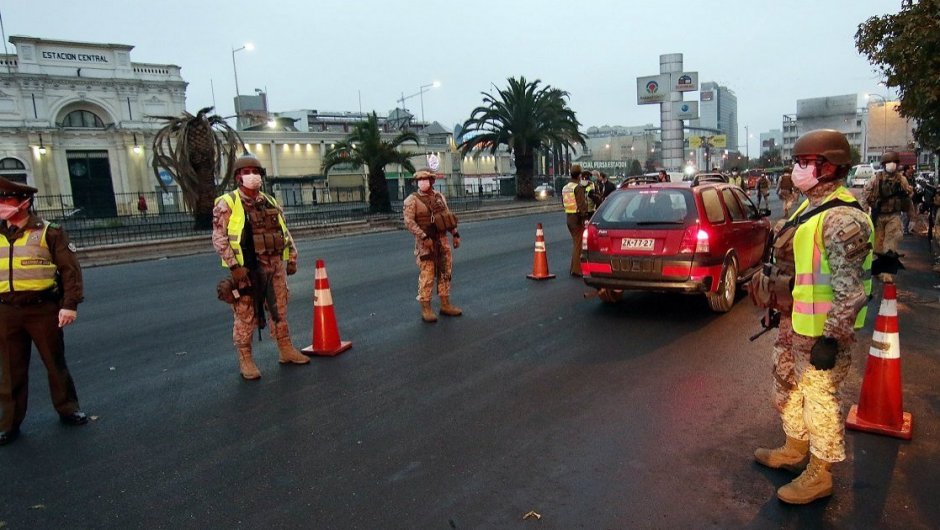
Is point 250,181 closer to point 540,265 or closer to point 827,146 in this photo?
point 827,146

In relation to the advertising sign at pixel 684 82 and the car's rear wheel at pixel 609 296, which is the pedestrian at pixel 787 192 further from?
the advertising sign at pixel 684 82

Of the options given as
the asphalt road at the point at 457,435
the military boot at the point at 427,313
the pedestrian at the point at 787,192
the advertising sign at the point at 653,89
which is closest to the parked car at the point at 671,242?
the asphalt road at the point at 457,435

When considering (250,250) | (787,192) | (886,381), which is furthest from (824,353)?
(787,192)

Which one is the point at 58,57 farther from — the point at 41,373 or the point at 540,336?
the point at 540,336

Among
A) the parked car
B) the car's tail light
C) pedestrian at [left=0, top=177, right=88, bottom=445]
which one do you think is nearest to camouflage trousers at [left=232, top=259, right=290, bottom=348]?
pedestrian at [left=0, top=177, right=88, bottom=445]

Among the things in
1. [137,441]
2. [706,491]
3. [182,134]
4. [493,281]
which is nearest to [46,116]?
[182,134]

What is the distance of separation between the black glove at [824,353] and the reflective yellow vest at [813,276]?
161 millimetres

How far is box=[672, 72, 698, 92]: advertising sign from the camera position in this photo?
174 feet

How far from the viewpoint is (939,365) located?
205 inches

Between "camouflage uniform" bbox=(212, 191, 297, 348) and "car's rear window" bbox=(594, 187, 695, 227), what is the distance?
12.8ft

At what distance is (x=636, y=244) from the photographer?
7.03 m

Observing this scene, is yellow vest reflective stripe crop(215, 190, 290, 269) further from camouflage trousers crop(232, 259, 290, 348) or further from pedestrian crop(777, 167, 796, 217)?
pedestrian crop(777, 167, 796, 217)

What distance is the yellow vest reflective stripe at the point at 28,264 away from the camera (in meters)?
4.29

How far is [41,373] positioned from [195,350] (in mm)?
1419
